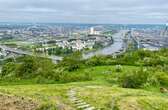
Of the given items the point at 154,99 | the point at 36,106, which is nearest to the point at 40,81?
the point at 154,99

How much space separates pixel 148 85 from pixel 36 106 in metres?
8.88

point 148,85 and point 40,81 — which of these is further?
point 40,81

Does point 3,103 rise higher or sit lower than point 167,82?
higher

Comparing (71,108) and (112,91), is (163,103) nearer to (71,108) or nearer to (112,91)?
(112,91)

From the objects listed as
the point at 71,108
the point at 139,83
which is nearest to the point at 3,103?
the point at 71,108

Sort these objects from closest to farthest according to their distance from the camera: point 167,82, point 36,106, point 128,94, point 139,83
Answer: point 36,106, point 128,94, point 139,83, point 167,82

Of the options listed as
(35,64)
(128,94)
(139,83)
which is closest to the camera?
(128,94)

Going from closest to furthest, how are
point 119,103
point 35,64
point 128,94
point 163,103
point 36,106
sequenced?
point 36,106, point 119,103, point 163,103, point 128,94, point 35,64

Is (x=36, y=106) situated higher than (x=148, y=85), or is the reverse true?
(x=36, y=106)

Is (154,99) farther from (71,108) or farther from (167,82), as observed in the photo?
(167,82)

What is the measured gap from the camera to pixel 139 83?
16688 mm

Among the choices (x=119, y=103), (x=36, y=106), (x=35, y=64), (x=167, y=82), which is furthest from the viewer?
(x=35, y=64)

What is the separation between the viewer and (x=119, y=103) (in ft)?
35.2

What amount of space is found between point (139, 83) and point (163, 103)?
5.21 metres
